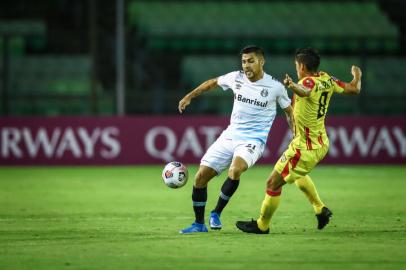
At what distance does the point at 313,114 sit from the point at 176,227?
6.91ft

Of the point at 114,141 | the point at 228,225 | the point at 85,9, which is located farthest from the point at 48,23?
the point at 228,225

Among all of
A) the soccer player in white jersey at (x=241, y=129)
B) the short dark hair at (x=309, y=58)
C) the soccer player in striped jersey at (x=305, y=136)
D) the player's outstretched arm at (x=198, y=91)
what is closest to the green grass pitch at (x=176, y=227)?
the soccer player in striped jersey at (x=305, y=136)

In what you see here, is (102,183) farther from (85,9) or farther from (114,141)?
(85,9)

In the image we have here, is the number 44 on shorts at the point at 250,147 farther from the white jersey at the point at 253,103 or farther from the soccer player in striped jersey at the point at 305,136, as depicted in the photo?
the soccer player in striped jersey at the point at 305,136

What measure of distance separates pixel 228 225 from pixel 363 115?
A: 525 inches

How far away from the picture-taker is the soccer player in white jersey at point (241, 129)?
34.3ft

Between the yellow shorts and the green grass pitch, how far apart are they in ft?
2.13

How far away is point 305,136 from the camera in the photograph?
10.5m

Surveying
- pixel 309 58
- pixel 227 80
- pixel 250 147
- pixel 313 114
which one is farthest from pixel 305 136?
pixel 227 80

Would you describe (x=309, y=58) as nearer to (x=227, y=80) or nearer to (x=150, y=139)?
(x=227, y=80)

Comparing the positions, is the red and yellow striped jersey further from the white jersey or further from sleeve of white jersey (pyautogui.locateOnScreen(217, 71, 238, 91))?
sleeve of white jersey (pyautogui.locateOnScreen(217, 71, 238, 91))

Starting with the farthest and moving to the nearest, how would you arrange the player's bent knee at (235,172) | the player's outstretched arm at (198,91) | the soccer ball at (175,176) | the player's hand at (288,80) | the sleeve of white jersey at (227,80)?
the soccer ball at (175,176), the sleeve of white jersey at (227,80), the player's outstretched arm at (198,91), the player's bent knee at (235,172), the player's hand at (288,80)

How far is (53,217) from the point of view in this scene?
1222 centimetres

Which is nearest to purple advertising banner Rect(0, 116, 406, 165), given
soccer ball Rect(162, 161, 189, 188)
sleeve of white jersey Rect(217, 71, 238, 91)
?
soccer ball Rect(162, 161, 189, 188)
